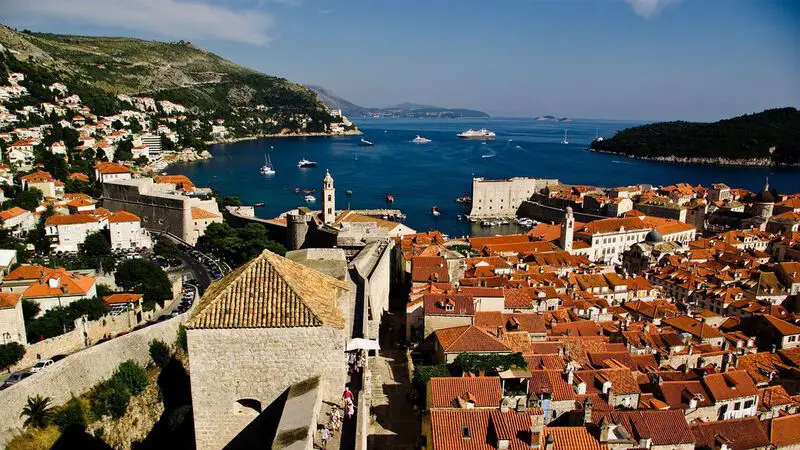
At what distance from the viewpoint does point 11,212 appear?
3612 cm

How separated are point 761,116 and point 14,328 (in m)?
191

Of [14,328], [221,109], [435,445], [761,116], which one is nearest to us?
[435,445]

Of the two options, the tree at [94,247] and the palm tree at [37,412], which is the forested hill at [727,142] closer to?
the tree at [94,247]

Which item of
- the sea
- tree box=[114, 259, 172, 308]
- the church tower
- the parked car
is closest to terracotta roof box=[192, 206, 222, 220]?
the church tower

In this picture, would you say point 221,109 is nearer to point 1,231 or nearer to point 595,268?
point 1,231

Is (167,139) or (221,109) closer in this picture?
(167,139)

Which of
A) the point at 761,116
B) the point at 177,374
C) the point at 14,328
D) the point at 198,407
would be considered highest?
the point at 761,116

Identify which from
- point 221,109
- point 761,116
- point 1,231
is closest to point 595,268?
point 1,231

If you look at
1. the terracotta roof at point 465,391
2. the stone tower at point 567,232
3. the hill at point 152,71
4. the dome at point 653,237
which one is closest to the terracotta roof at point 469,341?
the terracotta roof at point 465,391

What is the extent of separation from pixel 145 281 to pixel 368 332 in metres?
16.6

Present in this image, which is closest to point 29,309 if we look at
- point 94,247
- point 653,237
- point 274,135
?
point 94,247

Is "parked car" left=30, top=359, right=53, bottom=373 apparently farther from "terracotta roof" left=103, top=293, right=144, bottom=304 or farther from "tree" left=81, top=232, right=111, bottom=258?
"tree" left=81, top=232, right=111, bottom=258

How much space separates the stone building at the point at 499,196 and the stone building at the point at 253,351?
63050mm

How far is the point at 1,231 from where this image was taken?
107 ft
